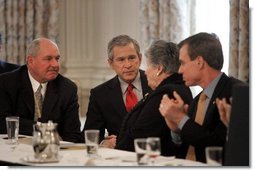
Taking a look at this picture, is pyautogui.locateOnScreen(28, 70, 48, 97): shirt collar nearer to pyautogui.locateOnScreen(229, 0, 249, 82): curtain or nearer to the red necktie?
the red necktie

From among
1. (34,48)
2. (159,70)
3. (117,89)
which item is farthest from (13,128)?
(34,48)

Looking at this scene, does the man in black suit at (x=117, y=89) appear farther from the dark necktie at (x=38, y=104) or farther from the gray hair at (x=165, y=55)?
the gray hair at (x=165, y=55)

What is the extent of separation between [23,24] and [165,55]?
10.9ft

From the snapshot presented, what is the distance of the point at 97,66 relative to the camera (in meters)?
7.10

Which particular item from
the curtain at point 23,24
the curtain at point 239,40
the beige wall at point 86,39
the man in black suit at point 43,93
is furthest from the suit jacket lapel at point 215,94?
the curtain at point 23,24

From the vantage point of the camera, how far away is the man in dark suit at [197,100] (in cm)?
333

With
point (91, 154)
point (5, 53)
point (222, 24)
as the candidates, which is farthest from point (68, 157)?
point (5, 53)

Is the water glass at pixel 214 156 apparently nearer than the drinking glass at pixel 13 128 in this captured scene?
Yes

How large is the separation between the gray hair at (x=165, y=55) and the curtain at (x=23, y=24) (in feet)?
10.4

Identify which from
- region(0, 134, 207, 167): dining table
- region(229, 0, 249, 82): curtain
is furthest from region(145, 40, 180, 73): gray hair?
region(229, 0, 249, 82): curtain

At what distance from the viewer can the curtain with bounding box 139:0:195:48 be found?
6.25 m

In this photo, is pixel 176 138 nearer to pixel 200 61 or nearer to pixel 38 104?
pixel 200 61

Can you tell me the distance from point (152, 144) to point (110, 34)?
4238 mm

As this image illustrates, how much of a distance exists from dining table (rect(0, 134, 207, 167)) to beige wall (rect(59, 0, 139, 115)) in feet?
10.8
